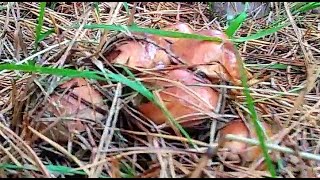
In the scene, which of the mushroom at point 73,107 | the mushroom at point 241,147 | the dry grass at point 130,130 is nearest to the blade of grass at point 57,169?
the dry grass at point 130,130

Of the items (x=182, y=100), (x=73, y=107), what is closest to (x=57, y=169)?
(x=73, y=107)

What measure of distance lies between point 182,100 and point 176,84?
0.04 metres

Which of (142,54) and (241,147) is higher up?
(142,54)

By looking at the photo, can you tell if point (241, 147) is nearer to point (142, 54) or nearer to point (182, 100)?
point (182, 100)

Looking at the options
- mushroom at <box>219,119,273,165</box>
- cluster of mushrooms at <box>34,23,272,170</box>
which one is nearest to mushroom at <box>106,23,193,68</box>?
cluster of mushrooms at <box>34,23,272,170</box>

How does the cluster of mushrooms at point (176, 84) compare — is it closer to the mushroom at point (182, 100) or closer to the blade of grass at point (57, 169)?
the mushroom at point (182, 100)

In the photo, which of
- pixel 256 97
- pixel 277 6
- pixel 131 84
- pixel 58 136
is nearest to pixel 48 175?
pixel 58 136

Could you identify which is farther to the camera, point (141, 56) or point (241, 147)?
point (141, 56)

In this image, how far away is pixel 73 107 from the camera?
3.77 feet

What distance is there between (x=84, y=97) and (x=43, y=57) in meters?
0.27

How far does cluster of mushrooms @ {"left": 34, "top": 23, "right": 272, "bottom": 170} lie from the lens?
112cm

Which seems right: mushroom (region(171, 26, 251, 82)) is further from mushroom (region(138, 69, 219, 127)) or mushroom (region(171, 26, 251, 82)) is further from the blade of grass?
the blade of grass

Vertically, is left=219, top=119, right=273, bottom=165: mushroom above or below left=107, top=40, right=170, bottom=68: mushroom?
below

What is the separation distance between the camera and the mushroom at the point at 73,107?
1.13 m
